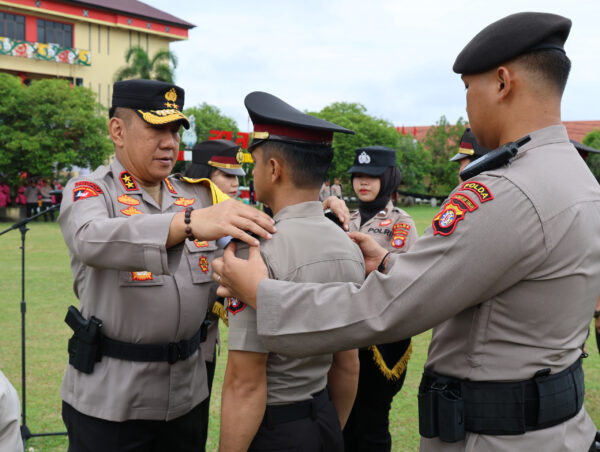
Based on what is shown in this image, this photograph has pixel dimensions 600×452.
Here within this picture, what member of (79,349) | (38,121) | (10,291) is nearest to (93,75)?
(38,121)

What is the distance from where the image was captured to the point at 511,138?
1.77 m

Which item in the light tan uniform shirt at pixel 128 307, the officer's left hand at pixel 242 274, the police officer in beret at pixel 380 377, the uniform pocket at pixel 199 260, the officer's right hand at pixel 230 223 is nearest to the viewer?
the officer's left hand at pixel 242 274

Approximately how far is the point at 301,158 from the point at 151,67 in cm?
3392

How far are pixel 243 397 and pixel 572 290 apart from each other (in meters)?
1.18

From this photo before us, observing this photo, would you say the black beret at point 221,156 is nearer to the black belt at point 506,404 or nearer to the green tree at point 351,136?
the black belt at point 506,404

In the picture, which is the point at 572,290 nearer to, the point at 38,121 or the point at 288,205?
the point at 288,205

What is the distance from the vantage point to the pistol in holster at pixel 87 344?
246cm

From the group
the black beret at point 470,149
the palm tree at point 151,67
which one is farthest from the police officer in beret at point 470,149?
the palm tree at point 151,67

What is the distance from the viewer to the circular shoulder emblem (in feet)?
15.3

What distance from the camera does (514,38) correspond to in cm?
164

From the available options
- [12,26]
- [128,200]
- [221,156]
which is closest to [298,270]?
[128,200]

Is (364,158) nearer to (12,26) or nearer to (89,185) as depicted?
(89,185)

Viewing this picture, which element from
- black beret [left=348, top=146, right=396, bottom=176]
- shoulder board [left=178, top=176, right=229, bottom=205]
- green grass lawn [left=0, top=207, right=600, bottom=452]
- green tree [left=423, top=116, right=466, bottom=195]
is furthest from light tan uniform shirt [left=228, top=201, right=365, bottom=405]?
green tree [left=423, top=116, right=466, bottom=195]

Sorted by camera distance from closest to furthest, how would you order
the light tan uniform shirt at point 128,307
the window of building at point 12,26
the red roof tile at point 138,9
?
the light tan uniform shirt at point 128,307
the window of building at point 12,26
the red roof tile at point 138,9
